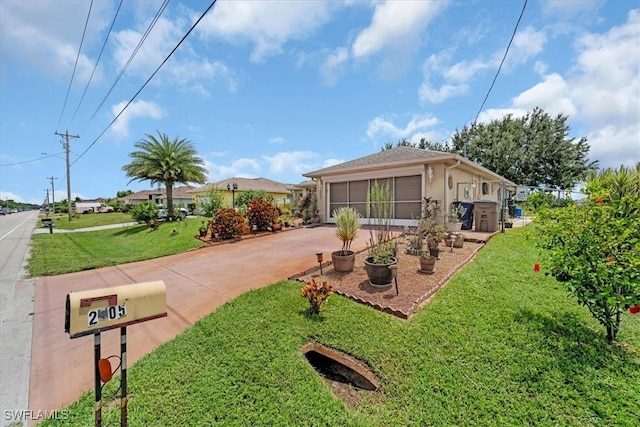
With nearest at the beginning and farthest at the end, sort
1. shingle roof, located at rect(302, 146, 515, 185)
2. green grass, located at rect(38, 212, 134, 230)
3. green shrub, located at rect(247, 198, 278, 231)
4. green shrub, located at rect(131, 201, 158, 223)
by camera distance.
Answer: shingle roof, located at rect(302, 146, 515, 185)
green shrub, located at rect(247, 198, 278, 231)
green shrub, located at rect(131, 201, 158, 223)
green grass, located at rect(38, 212, 134, 230)

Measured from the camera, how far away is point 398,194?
11.9 metres

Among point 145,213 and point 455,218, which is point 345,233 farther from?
point 145,213

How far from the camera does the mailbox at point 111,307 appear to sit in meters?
1.65

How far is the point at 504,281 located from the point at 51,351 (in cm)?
695

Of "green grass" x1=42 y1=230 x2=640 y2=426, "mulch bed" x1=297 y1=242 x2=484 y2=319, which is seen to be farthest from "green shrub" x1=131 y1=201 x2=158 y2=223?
"green grass" x1=42 y1=230 x2=640 y2=426

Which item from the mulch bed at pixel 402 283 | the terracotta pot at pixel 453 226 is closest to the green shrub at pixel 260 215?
the mulch bed at pixel 402 283

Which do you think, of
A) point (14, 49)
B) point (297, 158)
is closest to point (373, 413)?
point (14, 49)

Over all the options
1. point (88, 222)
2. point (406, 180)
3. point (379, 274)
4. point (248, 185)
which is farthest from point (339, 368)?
point (88, 222)

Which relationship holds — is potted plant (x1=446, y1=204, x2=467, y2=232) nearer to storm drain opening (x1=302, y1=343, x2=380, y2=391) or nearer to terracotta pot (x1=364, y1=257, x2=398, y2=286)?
terracotta pot (x1=364, y1=257, x2=398, y2=286)

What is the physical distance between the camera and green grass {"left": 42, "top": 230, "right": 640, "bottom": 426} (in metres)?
2.35

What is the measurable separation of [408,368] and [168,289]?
185 inches

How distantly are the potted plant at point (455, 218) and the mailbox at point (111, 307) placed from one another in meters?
9.52

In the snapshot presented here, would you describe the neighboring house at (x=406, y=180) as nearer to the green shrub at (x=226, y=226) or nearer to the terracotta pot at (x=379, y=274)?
the green shrub at (x=226, y=226)

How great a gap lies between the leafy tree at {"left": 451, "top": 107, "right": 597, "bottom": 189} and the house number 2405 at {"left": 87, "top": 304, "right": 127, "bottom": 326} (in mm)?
27779
